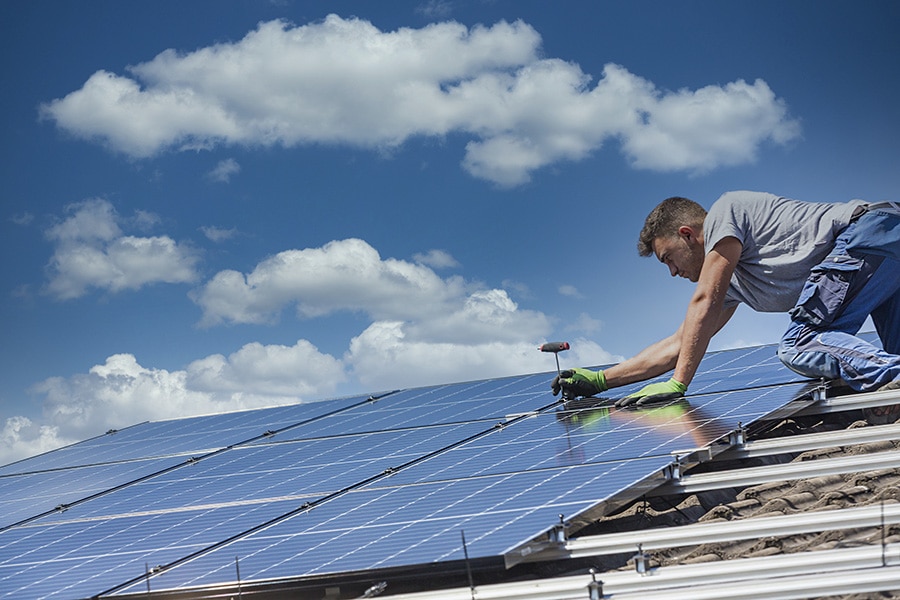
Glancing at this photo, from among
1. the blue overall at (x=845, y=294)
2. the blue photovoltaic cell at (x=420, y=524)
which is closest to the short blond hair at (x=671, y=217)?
the blue overall at (x=845, y=294)

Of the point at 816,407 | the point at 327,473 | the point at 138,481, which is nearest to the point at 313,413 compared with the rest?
the point at 138,481

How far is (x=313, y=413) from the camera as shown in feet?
43.8

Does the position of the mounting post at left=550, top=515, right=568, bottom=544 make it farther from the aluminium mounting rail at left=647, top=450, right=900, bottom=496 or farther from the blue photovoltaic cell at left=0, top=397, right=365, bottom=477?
the blue photovoltaic cell at left=0, top=397, right=365, bottom=477

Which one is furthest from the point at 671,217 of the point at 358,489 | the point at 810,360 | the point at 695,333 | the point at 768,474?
the point at 358,489

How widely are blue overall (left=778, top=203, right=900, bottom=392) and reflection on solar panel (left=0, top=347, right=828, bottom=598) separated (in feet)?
1.25

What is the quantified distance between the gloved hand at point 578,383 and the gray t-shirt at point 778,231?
209 cm

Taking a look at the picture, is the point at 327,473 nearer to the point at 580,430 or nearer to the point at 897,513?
the point at 580,430

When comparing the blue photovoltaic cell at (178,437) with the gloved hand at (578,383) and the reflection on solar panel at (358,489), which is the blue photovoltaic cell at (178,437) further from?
the gloved hand at (578,383)

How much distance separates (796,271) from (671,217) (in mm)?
1109

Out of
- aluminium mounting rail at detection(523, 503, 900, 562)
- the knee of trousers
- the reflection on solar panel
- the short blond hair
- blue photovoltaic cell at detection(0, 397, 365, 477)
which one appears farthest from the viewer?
blue photovoltaic cell at detection(0, 397, 365, 477)

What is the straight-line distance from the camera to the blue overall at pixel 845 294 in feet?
27.0

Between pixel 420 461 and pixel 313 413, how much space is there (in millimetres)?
5430

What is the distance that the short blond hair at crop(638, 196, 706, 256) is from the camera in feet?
29.2

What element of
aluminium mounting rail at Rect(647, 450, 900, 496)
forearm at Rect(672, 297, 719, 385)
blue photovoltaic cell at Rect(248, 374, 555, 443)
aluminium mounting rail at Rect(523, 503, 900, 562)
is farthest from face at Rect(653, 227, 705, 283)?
aluminium mounting rail at Rect(523, 503, 900, 562)
